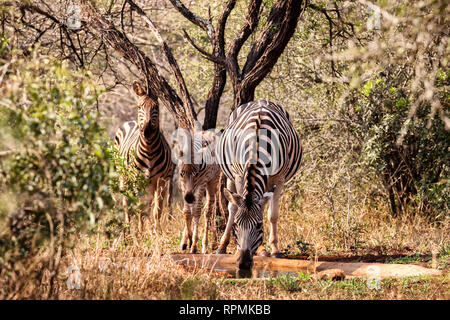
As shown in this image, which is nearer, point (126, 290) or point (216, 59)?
point (126, 290)

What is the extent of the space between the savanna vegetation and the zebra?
57 centimetres

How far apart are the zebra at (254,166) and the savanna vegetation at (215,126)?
57 cm

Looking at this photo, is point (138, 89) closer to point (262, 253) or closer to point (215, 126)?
point (215, 126)

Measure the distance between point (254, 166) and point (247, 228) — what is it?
0.88 meters

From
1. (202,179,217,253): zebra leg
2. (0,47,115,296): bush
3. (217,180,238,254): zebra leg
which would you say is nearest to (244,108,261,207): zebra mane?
(217,180,238,254): zebra leg

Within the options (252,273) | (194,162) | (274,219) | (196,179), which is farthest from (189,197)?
(252,273)

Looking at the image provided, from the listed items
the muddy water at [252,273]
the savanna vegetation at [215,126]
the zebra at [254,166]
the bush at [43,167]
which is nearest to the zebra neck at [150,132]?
the savanna vegetation at [215,126]

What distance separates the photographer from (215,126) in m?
9.94

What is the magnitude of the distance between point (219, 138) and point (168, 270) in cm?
394

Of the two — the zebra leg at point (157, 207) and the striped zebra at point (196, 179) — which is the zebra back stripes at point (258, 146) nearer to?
the striped zebra at point (196, 179)

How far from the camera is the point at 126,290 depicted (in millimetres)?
5191

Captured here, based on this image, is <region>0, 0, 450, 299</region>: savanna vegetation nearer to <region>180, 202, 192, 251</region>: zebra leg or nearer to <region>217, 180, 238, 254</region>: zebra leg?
<region>180, 202, 192, 251</region>: zebra leg

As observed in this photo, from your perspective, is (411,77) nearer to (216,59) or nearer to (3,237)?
(216,59)

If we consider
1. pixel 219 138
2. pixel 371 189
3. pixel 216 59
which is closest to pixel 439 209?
pixel 371 189
